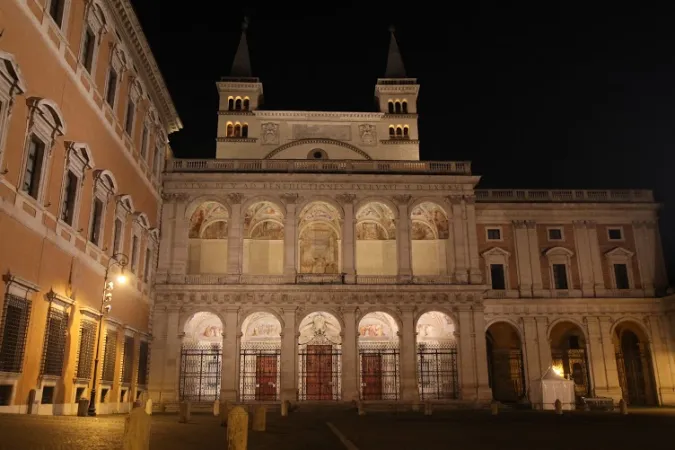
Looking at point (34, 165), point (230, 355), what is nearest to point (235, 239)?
point (230, 355)

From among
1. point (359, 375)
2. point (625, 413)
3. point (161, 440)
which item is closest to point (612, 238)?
point (625, 413)

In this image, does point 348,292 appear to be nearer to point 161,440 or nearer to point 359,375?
point 359,375

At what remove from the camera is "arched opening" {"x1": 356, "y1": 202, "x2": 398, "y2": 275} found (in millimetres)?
36156

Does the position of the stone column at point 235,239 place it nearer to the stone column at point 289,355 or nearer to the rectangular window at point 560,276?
the stone column at point 289,355

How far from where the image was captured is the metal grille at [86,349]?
64.8ft

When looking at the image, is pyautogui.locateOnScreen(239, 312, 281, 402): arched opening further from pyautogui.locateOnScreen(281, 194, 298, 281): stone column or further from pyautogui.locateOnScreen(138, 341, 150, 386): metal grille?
pyautogui.locateOnScreen(138, 341, 150, 386): metal grille

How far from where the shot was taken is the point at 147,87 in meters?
28.1

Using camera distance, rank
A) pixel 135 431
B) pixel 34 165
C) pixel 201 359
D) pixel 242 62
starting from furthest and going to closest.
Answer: pixel 242 62
pixel 201 359
pixel 34 165
pixel 135 431

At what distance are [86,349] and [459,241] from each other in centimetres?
1997

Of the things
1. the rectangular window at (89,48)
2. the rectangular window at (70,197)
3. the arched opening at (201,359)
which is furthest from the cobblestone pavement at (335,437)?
the arched opening at (201,359)

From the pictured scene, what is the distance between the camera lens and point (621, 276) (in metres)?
36.7

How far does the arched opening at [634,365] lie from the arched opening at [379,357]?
14.3 meters

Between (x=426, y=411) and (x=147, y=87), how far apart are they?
1930 centimetres

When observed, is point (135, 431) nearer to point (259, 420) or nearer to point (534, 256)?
point (259, 420)
